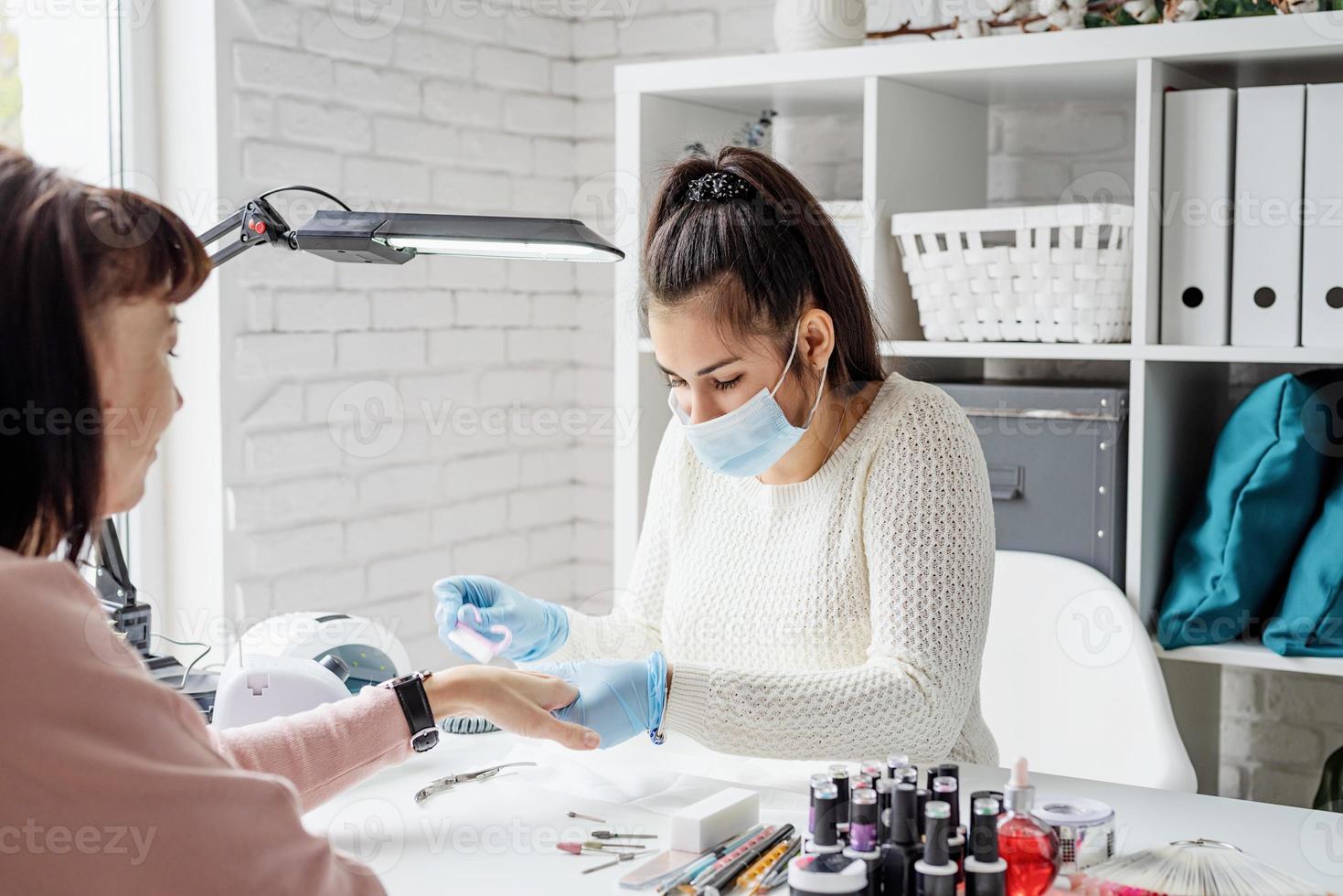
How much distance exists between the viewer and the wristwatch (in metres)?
1.19

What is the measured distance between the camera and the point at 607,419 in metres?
2.79

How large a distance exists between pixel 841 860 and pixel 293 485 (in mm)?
1493

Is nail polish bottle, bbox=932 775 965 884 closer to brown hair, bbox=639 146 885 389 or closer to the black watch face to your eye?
the black watch face

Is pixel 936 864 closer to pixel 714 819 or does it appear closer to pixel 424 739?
pixel 714 819

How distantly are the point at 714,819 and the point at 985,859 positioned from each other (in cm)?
26

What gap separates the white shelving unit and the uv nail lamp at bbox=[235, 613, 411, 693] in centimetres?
74

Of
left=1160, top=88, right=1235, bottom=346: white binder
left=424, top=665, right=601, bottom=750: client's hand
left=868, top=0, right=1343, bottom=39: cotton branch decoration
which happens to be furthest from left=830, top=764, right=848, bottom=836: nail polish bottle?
left=868, top=0, right=1343, bottom=39: cotton branch decoration

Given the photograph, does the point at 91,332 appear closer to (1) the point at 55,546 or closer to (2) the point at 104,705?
(1) the point at 55,546

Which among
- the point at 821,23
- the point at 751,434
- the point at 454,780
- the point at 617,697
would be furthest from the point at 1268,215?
the point at 454,780

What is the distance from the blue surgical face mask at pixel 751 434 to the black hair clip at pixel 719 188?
0.16m

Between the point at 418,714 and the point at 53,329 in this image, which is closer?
the point at 53,329

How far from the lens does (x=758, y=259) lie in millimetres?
1439

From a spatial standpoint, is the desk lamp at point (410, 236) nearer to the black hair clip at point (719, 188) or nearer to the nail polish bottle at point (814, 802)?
the black hair clip at point (719, 188)

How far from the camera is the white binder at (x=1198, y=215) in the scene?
5.89ft
